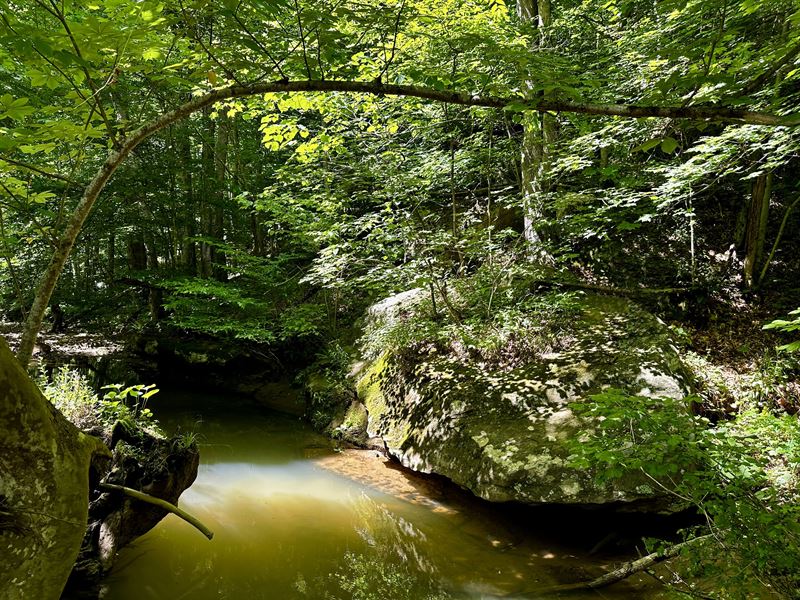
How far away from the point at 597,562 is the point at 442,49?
17.6 feet

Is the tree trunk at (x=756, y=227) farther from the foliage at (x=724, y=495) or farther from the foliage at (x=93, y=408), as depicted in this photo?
the foliage at (x=93, y=408)

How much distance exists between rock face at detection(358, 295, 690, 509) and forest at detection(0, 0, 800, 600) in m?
0.04

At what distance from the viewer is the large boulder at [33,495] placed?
149 centimetres

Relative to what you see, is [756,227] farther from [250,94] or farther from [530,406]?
[250,94]

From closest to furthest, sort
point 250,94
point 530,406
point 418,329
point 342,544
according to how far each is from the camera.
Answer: point 250,94, point 342,544, point 530,406, point 418,329

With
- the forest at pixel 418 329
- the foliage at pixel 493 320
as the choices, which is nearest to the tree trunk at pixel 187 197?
the forest at pixel 418 329

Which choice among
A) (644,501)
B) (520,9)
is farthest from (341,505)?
(520,9)

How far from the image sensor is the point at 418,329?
7133 millimetres

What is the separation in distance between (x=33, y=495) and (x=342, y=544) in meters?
3.49

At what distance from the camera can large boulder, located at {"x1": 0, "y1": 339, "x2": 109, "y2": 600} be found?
58.8 inches

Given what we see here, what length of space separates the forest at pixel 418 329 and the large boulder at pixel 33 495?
0.01 meters

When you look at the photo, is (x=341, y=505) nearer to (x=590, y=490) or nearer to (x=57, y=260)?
(x=590, y=490)

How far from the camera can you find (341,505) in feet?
17.5

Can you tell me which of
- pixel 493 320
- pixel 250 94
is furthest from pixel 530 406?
pixel 250 94
